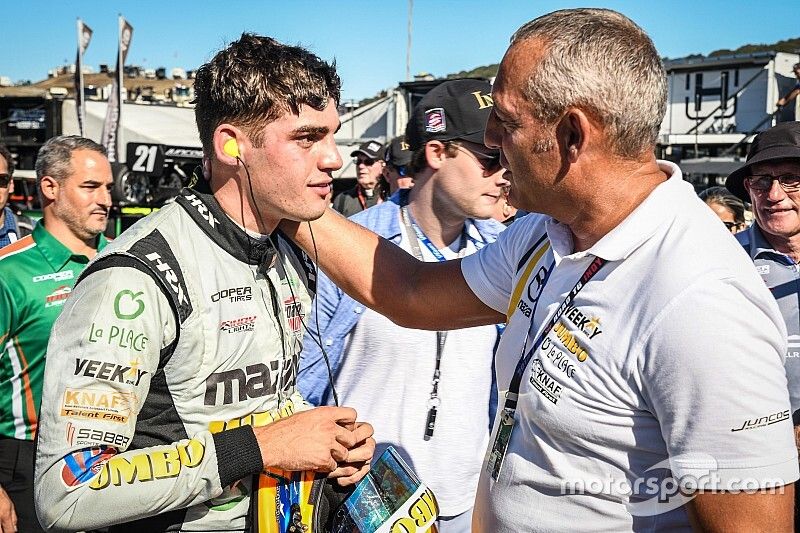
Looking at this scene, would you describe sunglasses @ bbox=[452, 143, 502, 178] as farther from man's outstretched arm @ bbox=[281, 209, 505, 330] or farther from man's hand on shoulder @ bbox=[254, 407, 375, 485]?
man's hand on shoulder @ bbox=[254, 407, 375, 485]

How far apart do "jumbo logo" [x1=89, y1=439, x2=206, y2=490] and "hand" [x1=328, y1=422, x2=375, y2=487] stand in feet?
1.31

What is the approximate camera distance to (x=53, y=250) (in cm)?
410

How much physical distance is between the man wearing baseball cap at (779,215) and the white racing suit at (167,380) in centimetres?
266

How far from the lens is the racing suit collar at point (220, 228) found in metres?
2.12

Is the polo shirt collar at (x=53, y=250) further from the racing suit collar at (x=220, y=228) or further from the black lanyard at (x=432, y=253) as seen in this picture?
the racing suit collar at (x=220, y=228)

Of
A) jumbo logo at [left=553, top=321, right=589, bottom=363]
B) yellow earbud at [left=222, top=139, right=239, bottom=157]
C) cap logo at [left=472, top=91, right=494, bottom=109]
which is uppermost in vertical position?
cap logo at [left=472, top=91, right=494, bottom=109]

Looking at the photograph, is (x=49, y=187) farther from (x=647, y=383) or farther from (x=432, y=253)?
(x=647, y=383)

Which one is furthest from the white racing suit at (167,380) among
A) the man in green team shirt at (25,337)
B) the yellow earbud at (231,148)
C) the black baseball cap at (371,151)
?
the black baseball cap at (371,151)

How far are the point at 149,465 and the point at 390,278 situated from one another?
3.58 feet

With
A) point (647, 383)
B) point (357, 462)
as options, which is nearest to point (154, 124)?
point (357, 462)

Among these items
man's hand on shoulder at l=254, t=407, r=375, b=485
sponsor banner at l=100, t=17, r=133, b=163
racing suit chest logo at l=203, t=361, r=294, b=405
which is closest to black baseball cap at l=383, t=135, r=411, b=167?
racing suit chest logo at l=203, t=361, r=294, b=405

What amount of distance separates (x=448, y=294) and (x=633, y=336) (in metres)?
0.92

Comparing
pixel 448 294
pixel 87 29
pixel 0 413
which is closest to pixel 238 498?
pixel 448 294

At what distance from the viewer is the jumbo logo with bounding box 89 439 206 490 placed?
176 centimetres
